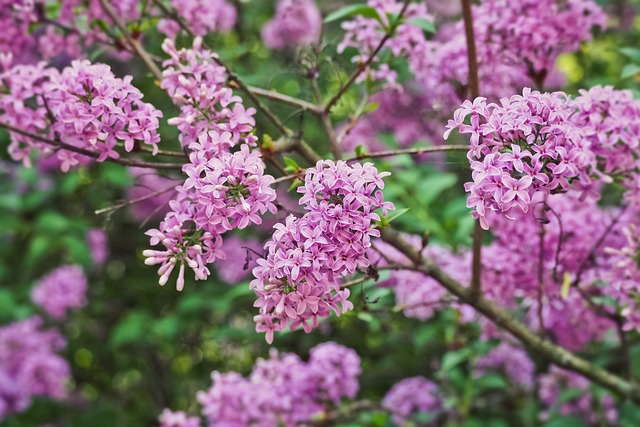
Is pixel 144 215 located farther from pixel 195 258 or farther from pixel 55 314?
pixel 195 258

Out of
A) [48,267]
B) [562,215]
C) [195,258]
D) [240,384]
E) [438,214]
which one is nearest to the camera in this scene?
[195,258]

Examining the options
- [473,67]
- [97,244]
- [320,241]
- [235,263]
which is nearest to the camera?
[320,241]

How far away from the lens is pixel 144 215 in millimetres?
4094

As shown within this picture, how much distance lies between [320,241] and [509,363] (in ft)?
6.10

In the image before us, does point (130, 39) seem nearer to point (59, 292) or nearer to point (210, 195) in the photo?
point (210, 195)

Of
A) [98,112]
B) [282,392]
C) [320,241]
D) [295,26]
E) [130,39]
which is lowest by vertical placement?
[282,392]

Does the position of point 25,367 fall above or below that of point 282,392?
below

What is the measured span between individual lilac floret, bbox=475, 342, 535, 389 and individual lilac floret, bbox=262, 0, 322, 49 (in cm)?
170

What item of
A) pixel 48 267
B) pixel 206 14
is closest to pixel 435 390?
pixel 206 14

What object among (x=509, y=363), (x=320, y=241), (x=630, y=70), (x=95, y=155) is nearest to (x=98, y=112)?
(x=95, y=155)

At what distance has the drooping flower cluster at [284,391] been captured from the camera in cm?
223

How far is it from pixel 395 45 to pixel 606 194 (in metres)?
1.07

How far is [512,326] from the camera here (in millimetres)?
1863

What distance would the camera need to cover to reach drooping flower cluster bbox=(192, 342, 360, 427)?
2230 mm
